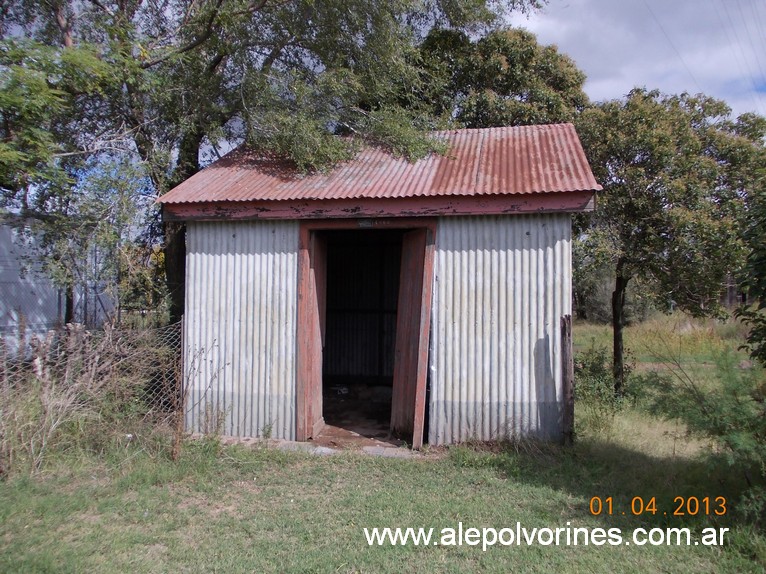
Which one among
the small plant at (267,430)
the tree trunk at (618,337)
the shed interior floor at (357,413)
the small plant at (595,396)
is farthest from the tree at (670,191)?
the small plant at (267,430)

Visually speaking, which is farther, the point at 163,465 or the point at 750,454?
the point at 163,465

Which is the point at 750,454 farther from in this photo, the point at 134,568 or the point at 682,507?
the point at 134,568

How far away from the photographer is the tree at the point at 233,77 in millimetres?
8297

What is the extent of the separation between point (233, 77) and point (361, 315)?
5.26 metres

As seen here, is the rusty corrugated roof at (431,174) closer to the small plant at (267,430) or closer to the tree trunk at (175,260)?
the tree trunk at (175,260)

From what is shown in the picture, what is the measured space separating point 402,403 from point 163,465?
9.96 ft

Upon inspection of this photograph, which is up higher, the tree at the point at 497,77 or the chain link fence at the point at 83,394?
the tree at the point at 497,77

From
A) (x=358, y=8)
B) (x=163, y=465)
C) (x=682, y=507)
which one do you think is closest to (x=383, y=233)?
(x=358, y=8)

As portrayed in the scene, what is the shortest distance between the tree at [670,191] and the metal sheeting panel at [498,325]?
102 inches

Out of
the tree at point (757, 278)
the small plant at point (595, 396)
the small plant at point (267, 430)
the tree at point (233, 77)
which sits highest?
the tree at point (233, 77)

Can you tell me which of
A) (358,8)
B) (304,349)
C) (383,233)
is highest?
(358,8)

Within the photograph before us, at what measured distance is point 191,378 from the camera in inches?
286

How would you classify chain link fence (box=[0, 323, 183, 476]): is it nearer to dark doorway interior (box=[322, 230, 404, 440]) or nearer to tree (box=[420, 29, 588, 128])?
dark doorway interior (box=[322, 230, 404, 440])

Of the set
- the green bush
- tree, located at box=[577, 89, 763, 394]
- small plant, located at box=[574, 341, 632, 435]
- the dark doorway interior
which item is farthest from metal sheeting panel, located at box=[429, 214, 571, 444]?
the dark doorway interior
